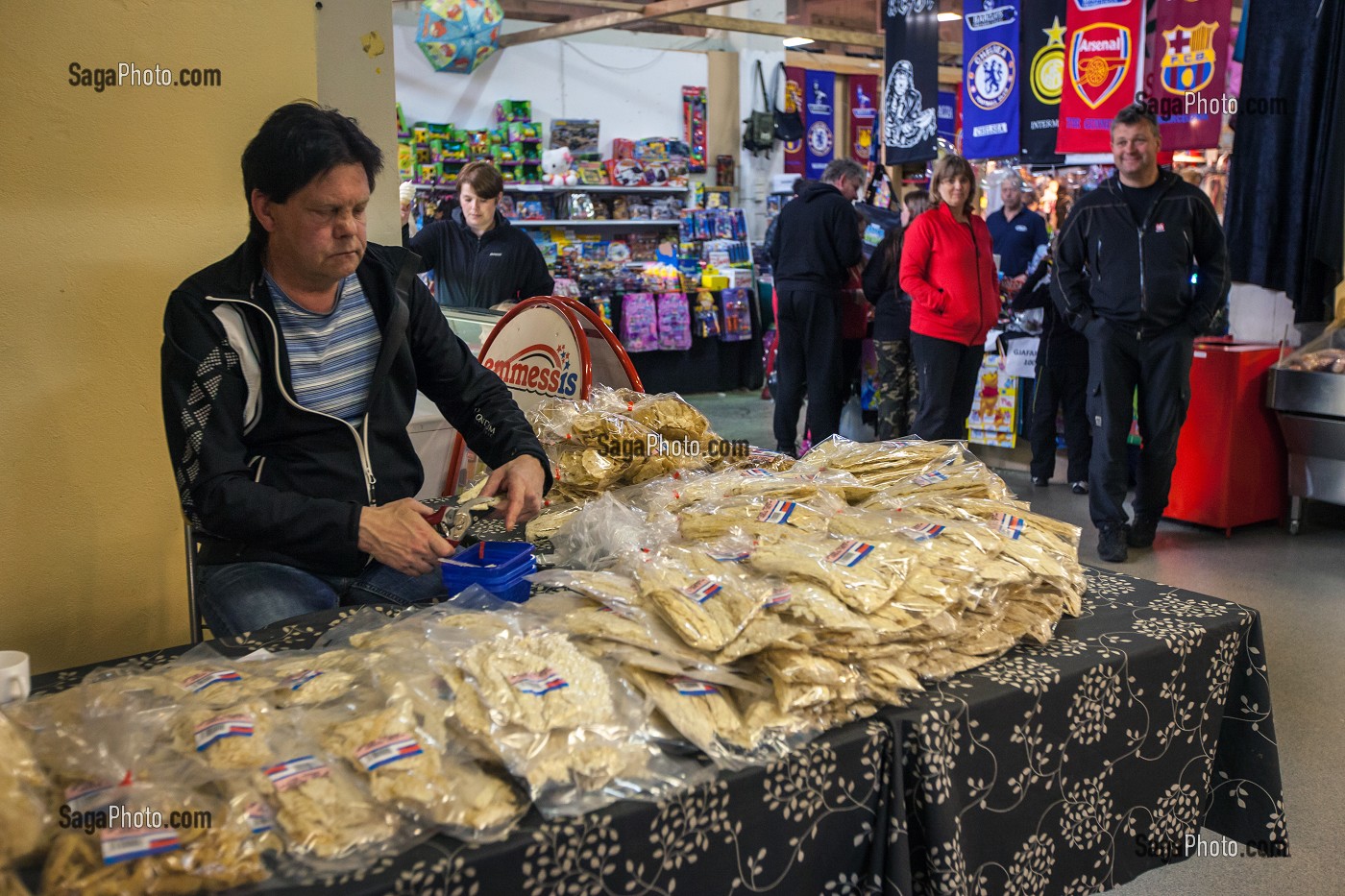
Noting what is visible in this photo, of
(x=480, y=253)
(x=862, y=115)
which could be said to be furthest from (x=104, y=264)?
(x=862, y=115)

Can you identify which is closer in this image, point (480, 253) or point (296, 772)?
point (296, 772)

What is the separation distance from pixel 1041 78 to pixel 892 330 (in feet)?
5.61

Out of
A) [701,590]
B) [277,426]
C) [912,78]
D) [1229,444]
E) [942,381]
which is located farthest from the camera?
[912,78]

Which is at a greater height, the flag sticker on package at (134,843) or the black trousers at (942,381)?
the flag sticker on package at (134,843)

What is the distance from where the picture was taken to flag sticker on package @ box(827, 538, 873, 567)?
5.09 feet

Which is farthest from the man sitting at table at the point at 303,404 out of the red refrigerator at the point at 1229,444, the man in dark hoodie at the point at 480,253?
the red refrigerator at the point at 1229,444

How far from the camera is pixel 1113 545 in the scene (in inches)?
193

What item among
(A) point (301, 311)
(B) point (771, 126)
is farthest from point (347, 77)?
(B) point (771, 126)

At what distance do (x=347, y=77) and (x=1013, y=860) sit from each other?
2720 mm

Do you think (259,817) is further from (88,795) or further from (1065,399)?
(1065,399)

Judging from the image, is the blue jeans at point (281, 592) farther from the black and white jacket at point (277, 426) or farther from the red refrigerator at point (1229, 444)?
the red refrigerator at point (1229, 444)

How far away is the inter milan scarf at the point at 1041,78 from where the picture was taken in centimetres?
617

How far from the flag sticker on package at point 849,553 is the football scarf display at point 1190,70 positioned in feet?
15.9

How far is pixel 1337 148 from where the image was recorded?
5324 mm
